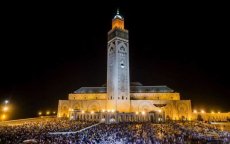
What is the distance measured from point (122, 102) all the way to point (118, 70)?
9.07 m

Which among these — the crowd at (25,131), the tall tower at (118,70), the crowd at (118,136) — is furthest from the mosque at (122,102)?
the crowd at (118,136)

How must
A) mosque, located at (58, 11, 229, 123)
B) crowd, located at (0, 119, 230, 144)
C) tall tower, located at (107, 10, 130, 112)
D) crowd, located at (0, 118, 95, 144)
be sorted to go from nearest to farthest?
crowd, located at (0, 119, 230, 144) → crowd, located at (0, 118, 95, 144) → mosque, located at (58, 11, 229, 123) → tall tower, located at (107, 10, 130, 112)

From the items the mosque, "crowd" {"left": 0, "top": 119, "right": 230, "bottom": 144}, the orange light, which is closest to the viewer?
"crowd" {"left": 0, "top": 119, "right": 230, "bottom": 144}

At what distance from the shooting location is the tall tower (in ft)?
171

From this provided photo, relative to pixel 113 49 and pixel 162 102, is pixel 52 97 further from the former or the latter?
pixel 162 102

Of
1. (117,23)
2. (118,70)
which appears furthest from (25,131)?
(117,23)

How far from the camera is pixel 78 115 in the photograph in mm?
50812

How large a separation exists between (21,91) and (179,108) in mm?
96046

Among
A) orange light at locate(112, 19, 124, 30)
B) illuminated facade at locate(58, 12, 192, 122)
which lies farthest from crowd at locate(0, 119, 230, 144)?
orange light at locate(112, 19, 124, 30)

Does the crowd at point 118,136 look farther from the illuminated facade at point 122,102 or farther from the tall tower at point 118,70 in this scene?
the tall tower at point 118,70

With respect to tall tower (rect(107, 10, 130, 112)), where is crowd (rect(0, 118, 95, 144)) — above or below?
below

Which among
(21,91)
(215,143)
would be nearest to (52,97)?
(21,91)

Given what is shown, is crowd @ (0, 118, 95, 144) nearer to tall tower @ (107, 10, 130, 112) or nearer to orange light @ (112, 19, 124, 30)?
tall tower @ (107, 10, 130, 112)

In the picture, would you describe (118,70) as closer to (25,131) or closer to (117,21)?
(117,21)
